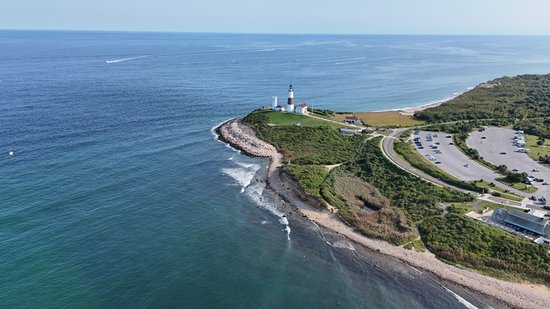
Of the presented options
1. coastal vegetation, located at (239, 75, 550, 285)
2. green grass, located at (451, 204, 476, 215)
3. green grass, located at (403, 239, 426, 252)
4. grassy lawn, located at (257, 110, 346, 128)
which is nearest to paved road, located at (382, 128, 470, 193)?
coastal vegetation, located at (239, 75, 550, 285)

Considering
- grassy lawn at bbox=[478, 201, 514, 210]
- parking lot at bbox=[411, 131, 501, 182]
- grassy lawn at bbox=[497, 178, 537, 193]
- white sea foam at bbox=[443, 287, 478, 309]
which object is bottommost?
white sea foam at bbox=[443, 287, 478, 309]

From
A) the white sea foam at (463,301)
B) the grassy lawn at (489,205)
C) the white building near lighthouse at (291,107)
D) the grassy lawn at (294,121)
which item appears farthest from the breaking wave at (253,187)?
the white building near lighthouse at (291,107)

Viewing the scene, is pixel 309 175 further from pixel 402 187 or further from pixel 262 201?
pixel 402 187

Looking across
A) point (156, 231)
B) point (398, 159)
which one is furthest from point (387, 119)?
point (156, 231)

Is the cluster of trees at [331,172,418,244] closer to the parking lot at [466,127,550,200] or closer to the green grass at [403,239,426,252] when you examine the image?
the green grass at [403,239,426,252]

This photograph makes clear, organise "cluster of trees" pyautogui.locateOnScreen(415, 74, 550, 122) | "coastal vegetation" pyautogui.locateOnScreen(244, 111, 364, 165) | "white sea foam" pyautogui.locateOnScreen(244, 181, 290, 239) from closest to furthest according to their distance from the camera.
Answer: "white sea foam" pyautogui.locateOnScreen(244, 181, 290, 239) < "coastal vegetation" pyautogui.locateOnScreen(244, 111, 364, 165) < "cluster of trees" pyautogui.locateOnScreen(415, 74, 550, 122)

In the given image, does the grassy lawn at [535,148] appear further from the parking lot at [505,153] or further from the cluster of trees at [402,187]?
the cluster of trees at [402,187]

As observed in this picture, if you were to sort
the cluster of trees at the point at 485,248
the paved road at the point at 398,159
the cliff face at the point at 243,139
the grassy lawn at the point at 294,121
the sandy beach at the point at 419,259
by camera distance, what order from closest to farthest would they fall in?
the sandy beach at the point at 419,259, the cluster of trees at the point at 485,248, the paved road at the point at 398,159, the cliff face at the point at 243,139, the grassy lawn at the point at 294,121

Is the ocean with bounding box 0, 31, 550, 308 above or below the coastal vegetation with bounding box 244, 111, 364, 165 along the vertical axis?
below
